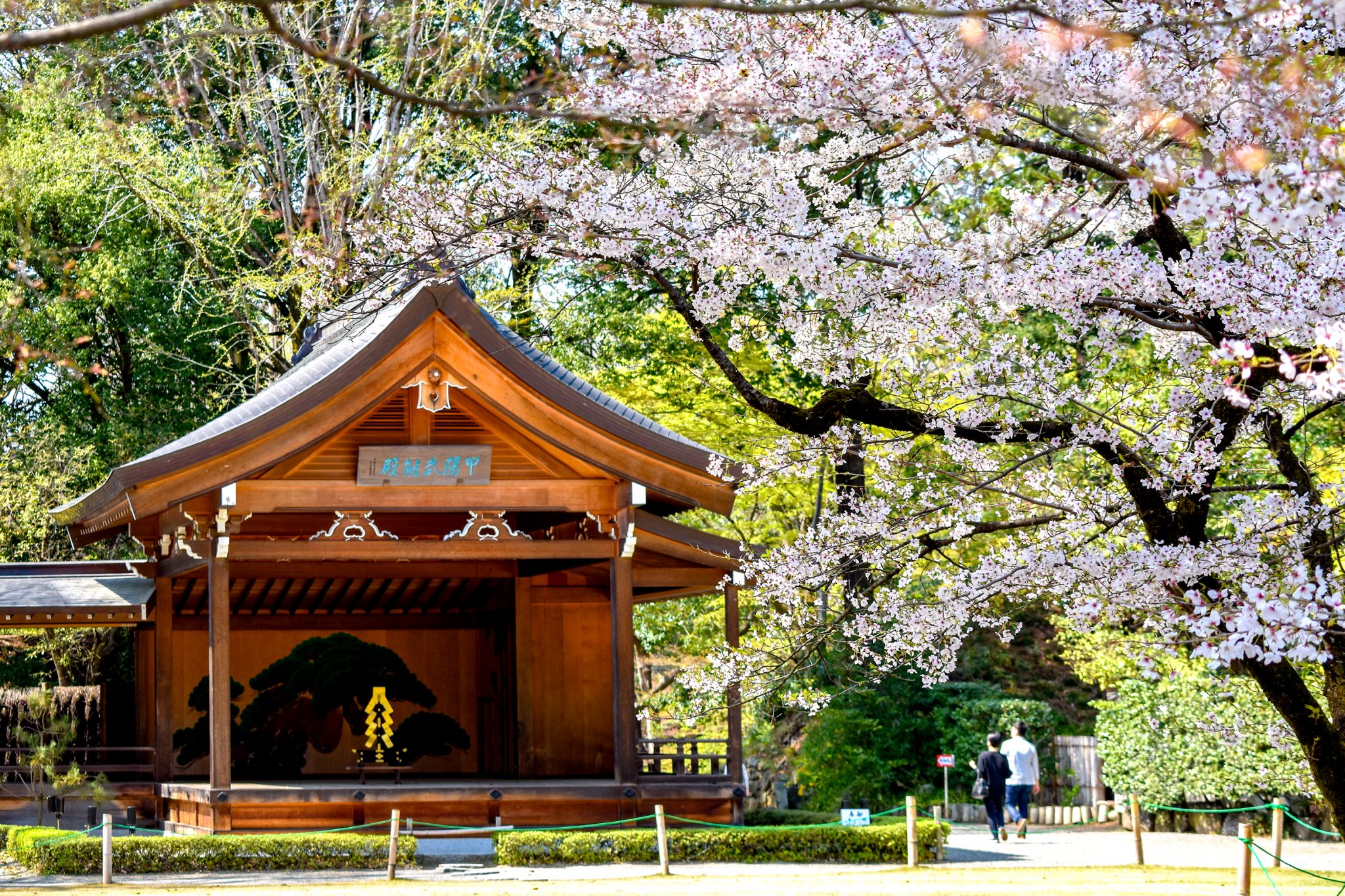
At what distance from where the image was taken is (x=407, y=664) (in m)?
17.8

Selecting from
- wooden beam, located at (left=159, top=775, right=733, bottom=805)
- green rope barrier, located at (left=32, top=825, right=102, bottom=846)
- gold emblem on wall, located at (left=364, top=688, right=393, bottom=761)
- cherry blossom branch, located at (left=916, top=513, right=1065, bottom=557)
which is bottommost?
green rope barrier, located at (left=32, top=825, right=102, bottom=846)

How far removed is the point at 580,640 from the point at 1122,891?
7.89 m

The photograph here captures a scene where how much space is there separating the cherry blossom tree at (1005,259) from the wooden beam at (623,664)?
406 centimetres

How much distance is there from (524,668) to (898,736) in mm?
5464

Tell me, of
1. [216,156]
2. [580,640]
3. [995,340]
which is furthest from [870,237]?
[216,156]

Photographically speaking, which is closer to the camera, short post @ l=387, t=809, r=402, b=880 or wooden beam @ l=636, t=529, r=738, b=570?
short post @ l=387, t=809, r=402, b=880

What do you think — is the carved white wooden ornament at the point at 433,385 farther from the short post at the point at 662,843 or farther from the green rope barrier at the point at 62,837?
the green rope barrier at the point at 62,837

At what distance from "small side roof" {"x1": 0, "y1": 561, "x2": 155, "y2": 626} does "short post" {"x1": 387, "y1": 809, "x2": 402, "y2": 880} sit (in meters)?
5.88

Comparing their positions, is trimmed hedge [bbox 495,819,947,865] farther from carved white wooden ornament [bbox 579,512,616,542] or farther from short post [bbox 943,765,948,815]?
short post [bbox 943,765,948,815]

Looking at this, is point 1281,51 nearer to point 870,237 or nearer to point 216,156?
point 870,237

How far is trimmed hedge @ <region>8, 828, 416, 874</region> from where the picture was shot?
39.6ft

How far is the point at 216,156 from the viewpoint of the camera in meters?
22.7

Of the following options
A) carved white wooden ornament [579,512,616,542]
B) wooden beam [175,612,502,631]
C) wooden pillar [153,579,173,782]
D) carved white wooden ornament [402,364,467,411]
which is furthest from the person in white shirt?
wooden pillar [153,579,173,782]

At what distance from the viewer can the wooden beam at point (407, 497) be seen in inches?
532
